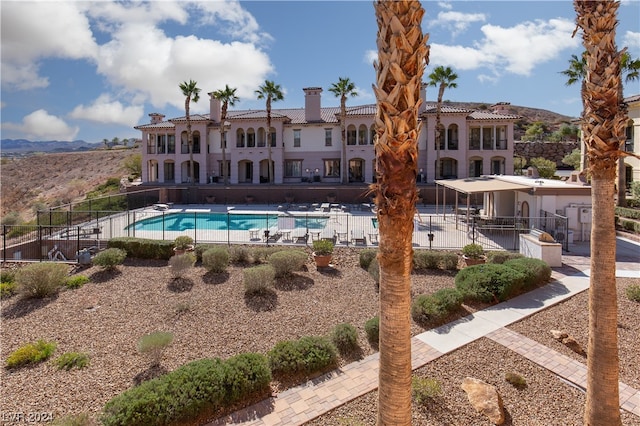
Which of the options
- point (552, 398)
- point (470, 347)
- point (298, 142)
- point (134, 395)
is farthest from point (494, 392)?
point (298, 142)

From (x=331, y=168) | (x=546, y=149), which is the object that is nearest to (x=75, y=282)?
(x=331, y=168)

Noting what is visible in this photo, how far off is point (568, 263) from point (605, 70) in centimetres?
1163

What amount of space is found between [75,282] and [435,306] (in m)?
12.1

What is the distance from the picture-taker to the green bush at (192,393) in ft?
19.5

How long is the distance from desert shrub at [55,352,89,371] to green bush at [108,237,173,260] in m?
7.73

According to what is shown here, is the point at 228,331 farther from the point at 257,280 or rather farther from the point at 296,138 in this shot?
the point at 296,138

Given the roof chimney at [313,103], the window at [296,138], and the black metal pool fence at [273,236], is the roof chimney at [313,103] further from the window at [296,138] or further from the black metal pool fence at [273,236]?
the black metal pool fence at [273,236]

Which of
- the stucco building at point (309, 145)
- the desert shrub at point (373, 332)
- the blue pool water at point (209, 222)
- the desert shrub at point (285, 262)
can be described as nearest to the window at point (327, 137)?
the stucco building at point (309, 145)

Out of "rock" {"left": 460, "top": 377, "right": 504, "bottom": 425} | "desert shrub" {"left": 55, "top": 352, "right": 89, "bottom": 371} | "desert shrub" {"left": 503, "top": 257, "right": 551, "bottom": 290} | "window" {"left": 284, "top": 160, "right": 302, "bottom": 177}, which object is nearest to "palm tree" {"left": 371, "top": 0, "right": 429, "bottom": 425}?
"rock" {"left": 460, "top": 377, "right": 504, "bottom": 425}

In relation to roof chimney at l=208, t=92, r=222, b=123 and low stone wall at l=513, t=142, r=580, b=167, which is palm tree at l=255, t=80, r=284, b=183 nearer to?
roof chimney at l=208, t=92, r=222, b=123

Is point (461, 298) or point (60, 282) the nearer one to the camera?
point (461, 298)

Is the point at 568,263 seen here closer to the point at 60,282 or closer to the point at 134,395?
the point at 134,395

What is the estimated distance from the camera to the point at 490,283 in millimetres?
11344

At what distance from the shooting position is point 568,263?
15.0 m
